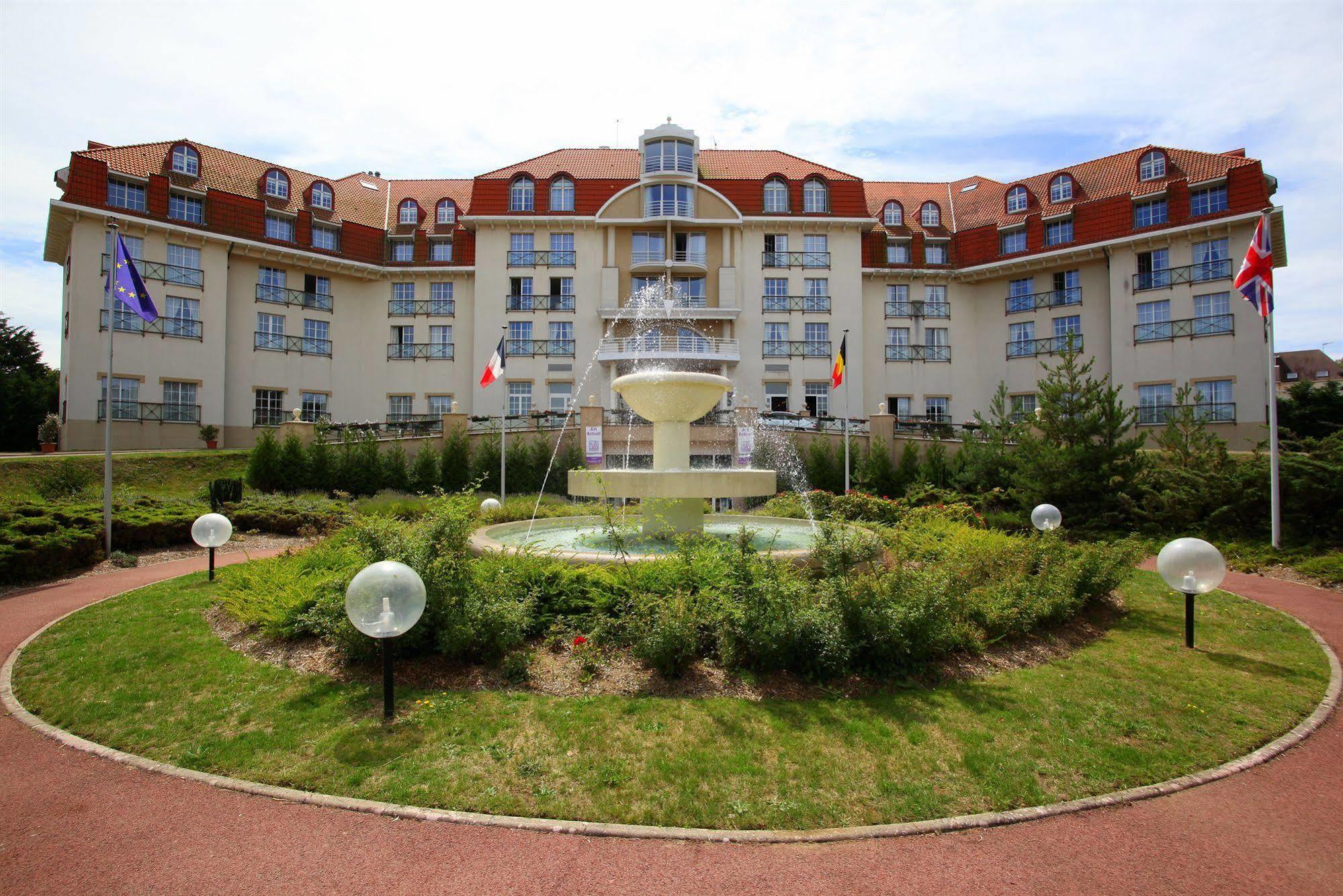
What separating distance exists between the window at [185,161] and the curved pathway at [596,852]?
3789 centimetres

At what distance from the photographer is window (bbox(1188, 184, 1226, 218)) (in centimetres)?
3186

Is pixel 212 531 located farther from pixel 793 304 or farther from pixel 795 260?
pixel 795 260

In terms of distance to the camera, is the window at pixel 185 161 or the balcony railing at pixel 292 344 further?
the balcony railing at pixel 292 344

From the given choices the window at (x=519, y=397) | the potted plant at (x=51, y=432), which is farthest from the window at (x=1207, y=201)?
the potted plant at (x=51, y=432)

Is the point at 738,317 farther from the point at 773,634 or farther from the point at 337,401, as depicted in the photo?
the point at 773,634

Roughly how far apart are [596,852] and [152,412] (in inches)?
1408

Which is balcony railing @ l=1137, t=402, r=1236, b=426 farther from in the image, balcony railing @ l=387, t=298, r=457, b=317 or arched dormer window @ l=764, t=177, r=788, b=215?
balcony railing @ l=387, t=298, r=457, b=317

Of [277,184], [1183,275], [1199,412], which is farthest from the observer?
[277,184]

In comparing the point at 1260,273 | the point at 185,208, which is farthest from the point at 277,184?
the point at 1260,273

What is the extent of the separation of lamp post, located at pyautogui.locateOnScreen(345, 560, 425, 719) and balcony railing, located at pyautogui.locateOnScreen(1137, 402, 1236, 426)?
1277 inches

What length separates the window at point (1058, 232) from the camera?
36.2 meters

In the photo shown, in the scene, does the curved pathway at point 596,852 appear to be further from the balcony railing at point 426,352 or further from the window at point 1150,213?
the window at point 1150,213

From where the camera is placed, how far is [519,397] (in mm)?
37969

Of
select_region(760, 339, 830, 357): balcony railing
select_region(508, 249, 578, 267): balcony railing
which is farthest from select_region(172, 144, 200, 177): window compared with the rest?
select_region(760, 339, 830, 357): balcony railing
